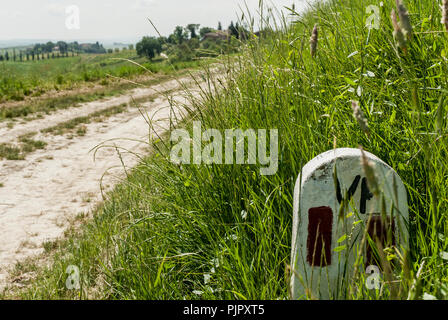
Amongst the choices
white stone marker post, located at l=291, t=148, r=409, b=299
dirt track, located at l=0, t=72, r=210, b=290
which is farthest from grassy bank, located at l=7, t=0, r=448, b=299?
dirt track, located at l=0, t=72, r=210, b=290

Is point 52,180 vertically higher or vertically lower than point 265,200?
lower

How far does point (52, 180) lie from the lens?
19.8 ft

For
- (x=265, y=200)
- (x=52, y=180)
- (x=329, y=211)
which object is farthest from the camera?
(x=52, y=180)

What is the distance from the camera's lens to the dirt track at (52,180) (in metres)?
4.12

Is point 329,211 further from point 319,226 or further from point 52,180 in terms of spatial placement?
point 52,180

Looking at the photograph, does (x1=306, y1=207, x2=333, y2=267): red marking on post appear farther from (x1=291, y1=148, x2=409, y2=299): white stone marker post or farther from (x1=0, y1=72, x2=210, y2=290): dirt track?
(x1=0, y1=72, x2=210, y2=290): dirt track

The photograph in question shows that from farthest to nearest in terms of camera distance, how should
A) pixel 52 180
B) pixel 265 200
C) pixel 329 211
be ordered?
pixel 52 180 → pixel 265 200 → pixel 329 211

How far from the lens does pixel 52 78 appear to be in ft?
52.4

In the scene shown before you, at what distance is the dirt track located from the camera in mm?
4125

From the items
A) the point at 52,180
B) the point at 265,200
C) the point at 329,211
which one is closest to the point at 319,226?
the point at 329,211

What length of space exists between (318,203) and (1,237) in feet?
12.6

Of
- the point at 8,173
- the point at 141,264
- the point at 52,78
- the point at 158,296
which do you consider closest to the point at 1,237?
the point at 8,173
